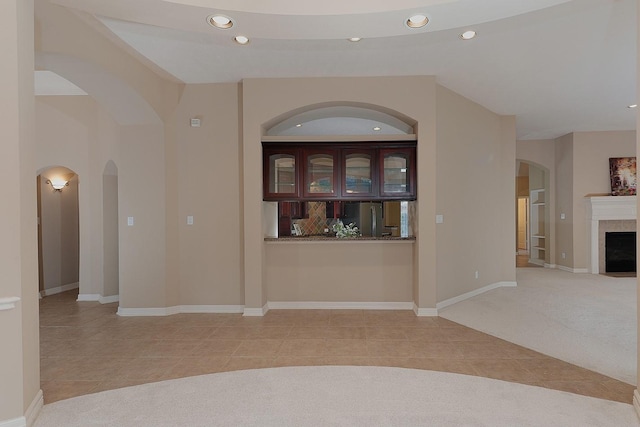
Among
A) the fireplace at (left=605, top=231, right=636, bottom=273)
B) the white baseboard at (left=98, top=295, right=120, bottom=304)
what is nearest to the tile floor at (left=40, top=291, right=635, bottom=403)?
the white baseboard at (left=98, top=295, right=120, bottom=304)

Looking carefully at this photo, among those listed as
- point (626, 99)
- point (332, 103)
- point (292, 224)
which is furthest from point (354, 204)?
point (626, 99)

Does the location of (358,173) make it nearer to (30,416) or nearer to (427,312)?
(427,312)

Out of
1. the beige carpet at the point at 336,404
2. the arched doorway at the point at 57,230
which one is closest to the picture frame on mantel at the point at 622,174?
the beige carpet at the point at 336,404

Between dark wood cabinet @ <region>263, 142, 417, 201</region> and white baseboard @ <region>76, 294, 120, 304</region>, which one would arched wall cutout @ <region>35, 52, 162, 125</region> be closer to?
dark wood cabinet @ <region>263, 142, 417, 201</region>

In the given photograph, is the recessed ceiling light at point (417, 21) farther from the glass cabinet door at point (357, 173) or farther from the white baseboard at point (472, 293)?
the white baseboard at point (472, 293)

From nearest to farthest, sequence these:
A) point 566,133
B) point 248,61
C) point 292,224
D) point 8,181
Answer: point 8,181, point 248,61, point 292,224, point 566,133

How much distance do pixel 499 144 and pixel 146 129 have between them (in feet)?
17.9

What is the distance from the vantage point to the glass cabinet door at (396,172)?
4668 millimetres

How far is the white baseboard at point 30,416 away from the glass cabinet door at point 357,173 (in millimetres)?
3521

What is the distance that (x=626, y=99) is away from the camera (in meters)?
5.42

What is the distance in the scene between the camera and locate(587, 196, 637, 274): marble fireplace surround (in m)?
7.20

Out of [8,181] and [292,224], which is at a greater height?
[8,181]

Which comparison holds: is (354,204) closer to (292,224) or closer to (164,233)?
(292,224)

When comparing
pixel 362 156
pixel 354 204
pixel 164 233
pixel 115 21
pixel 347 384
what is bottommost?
pixel 347 384
